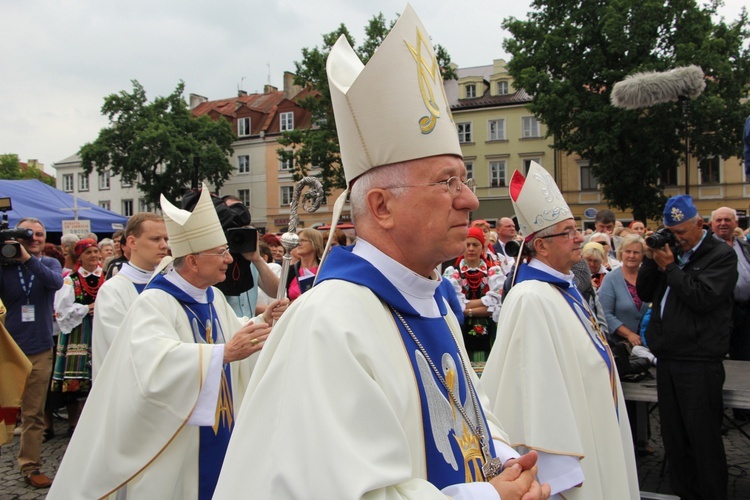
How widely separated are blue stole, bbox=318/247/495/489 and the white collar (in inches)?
1.3

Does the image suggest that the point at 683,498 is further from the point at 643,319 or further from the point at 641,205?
the point at 641,205

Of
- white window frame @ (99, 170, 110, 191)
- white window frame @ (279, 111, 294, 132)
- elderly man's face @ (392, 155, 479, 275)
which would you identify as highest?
white window frame @ (279, 111, 294, 132)

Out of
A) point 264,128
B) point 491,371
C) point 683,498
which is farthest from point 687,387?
point 264,128

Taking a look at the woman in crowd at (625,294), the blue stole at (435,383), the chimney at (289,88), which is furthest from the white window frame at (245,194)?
the blue stole at (435,383)

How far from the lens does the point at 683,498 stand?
479cm

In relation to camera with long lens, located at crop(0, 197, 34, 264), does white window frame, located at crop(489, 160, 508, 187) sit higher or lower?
higher

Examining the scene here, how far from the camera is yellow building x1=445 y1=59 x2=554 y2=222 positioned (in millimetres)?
41094

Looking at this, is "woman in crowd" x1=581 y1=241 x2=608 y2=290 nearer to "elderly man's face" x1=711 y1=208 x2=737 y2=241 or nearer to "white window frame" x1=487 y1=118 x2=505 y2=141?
"elderly man's face" x1=711 y1=208 x2=737 y2=241

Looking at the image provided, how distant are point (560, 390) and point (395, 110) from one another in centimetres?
201

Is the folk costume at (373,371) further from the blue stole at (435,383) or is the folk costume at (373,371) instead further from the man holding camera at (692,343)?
the man holding camera at (692,343)

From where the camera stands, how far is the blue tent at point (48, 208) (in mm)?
17875

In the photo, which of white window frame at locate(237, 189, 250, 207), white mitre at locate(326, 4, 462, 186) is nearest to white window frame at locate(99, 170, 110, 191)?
white window frame at locate(237, 189, 250, 207)

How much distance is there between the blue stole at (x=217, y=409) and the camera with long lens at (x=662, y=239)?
300cm

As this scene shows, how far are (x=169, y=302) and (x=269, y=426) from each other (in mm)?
2288
